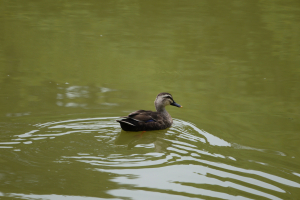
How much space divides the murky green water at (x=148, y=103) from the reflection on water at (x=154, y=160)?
0.06 ft

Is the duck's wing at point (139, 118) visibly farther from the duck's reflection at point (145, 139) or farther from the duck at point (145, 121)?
the duck's reflection at point (145, 139)

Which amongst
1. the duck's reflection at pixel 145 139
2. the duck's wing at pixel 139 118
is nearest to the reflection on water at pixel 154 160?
the duck's reflection at pixel 145 139

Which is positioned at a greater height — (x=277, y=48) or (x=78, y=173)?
(x=277, y=48)

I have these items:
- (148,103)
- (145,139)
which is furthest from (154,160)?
(148,103)

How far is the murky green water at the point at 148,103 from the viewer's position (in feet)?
18.8

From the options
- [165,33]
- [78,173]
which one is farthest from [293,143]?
[165,33]

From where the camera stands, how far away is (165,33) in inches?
645

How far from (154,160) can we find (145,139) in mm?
1322

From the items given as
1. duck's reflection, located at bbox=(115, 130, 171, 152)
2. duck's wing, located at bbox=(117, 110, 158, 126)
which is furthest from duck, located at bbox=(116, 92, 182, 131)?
duck's reflection, located at bbox=(115, 130, 171, 152)

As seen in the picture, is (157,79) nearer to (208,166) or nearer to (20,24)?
(208,166)

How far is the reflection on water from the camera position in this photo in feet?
18.0

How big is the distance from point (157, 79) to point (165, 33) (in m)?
5.41

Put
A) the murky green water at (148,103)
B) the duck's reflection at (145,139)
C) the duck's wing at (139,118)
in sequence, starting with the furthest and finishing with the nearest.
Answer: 1. the duck's wing at (139,118)
2. the duck's reflection at (145,139)
3. the murky green water at (148,103)

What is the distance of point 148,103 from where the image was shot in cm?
959
